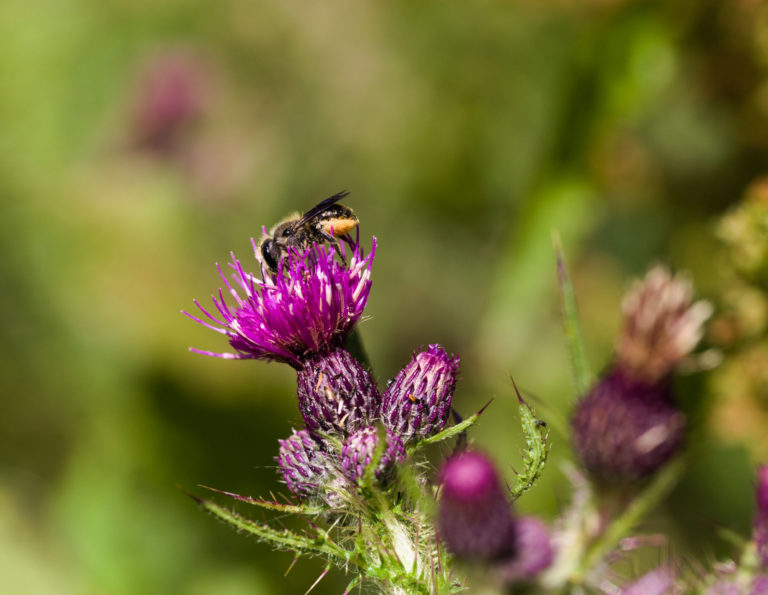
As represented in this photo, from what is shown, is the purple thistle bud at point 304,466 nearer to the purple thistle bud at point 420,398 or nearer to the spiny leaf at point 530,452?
the purple thistle bud at point 420,398

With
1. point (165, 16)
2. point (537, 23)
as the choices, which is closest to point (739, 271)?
point (537, 23)

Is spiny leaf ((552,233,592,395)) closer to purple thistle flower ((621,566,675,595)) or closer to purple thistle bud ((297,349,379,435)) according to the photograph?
purple thistle flower ((621,566,675,595))

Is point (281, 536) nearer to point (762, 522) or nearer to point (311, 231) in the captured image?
point (762, 522)

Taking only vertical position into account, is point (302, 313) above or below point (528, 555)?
above

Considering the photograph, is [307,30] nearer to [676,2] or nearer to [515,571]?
[676,2]

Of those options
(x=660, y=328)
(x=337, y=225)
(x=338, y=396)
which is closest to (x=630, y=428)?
(x=660, y=328)
